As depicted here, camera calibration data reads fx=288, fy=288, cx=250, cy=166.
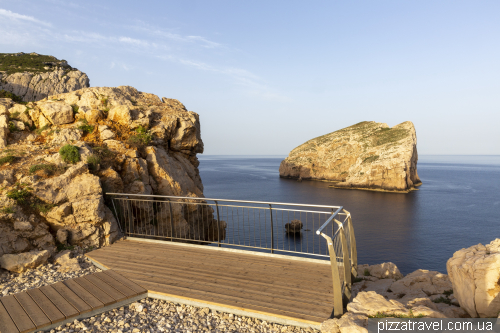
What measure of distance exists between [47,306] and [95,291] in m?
0.80

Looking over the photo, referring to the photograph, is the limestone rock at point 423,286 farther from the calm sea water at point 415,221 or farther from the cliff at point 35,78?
the cliff at point 35,78

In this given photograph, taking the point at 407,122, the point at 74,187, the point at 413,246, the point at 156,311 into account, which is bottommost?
the point at 413,246

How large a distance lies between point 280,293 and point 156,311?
7.58 ft

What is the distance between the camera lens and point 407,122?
86.1 m

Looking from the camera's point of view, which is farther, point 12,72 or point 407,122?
point 407,122

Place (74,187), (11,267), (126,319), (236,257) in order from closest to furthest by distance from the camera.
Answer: (126,319)
(11,267)
(236,257)
(74,187)

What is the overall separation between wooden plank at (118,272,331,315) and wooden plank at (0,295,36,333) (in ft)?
6.33

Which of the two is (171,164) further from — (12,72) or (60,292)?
(12,72)

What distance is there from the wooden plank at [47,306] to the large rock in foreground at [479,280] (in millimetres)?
6329

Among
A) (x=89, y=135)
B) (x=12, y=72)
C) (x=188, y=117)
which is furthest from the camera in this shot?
(x=12, y=72)

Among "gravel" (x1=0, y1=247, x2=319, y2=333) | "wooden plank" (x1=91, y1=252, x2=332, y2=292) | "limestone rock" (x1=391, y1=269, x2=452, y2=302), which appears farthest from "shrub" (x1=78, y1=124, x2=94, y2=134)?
"limestone rock" (x1=391, y1=269, x2=452, y2=302)

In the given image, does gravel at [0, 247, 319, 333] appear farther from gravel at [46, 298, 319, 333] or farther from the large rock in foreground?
the large rock in foreground

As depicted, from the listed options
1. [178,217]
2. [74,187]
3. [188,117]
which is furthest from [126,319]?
[188,117]

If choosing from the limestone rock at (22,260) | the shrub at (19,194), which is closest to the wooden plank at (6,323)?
the limestone rock at (22,260)
